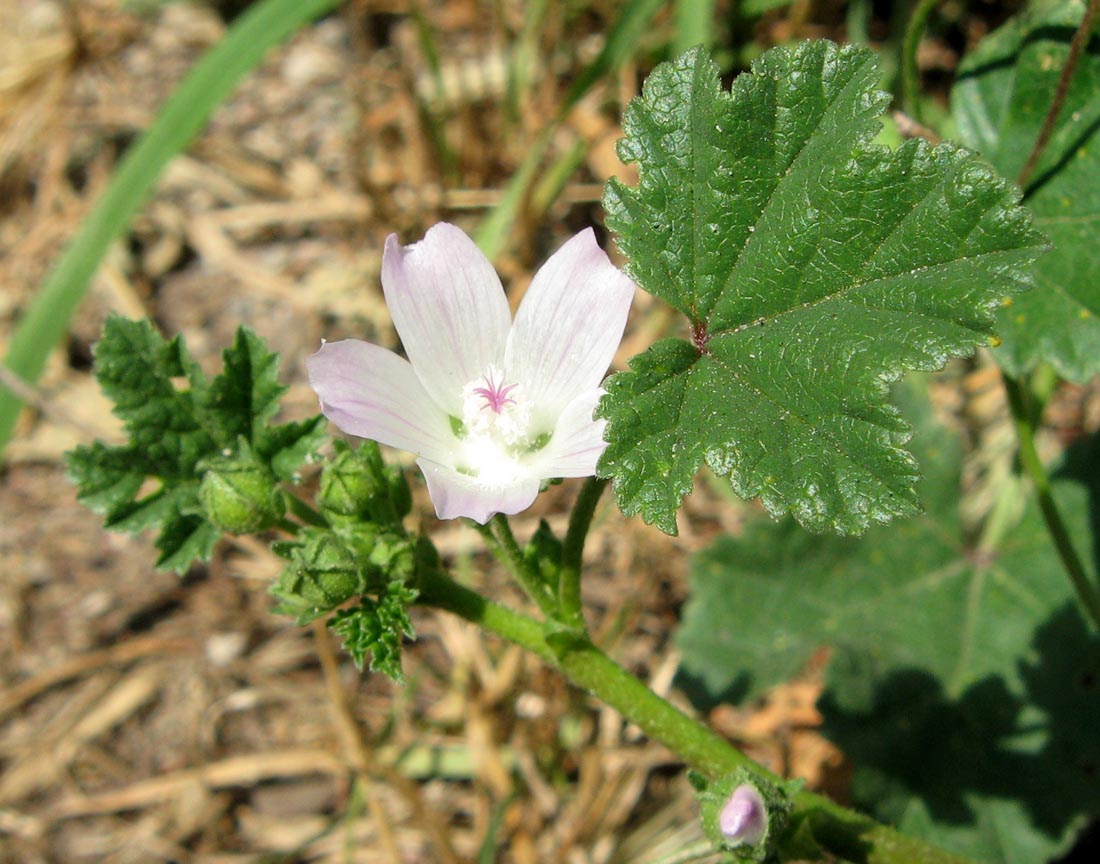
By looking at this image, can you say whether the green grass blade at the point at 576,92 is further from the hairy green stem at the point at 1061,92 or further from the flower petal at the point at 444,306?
the flower petal at the point at 444,306

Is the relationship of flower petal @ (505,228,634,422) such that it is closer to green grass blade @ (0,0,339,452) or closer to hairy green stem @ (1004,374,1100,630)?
hairy green stem @ (1004,374,1100,630)

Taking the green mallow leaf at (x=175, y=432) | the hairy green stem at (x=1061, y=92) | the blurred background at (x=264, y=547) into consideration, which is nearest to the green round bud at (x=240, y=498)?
the green mallow leaf at (x=175, y=432)

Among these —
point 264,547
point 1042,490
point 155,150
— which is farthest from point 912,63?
point 155,150

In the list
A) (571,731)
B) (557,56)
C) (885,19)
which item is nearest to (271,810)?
(571,731)

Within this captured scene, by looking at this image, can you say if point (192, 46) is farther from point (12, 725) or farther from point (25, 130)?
point (12, 725)

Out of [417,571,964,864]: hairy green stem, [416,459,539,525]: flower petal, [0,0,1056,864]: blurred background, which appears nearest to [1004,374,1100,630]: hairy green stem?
[417,571,964,864]: hairy green stem

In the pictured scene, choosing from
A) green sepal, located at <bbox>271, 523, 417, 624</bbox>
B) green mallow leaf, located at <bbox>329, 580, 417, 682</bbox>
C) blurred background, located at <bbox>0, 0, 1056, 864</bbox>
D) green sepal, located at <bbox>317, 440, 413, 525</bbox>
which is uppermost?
green sepal, located at <bbox>317, 440, 413, 525</bbox>
